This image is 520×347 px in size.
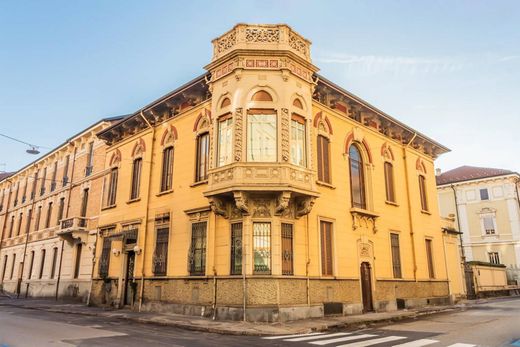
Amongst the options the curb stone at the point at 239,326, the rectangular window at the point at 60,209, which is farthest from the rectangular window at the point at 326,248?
the rectangular window at the point at 60,209

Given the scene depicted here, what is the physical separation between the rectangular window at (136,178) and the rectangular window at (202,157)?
556 centimetres

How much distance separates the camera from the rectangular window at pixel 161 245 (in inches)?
752

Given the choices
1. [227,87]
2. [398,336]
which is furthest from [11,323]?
[398,336]

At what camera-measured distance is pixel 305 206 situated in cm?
1594

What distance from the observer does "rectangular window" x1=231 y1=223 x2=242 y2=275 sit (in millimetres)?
15383

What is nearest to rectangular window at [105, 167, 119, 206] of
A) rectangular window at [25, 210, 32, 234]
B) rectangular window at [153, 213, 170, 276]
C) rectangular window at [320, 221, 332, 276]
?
rectangular window at [153, 213, 170, 276]

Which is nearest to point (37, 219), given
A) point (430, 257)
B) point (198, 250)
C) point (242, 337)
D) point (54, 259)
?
point (54, 259)

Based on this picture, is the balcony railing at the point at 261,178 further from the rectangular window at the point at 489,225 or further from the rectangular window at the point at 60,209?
the rectangular window at the point at 489,225

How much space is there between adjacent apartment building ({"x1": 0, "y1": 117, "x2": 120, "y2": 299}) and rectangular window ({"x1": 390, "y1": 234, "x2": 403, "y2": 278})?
1918cm

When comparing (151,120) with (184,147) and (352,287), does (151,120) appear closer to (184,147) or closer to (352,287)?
(184,147)

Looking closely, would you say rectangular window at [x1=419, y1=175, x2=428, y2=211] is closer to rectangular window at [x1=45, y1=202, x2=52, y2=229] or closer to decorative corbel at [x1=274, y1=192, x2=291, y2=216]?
decorative corbel at [x1=274, y1=192, x2=291, y2=216]

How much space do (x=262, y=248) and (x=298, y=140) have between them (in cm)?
Answer: 502

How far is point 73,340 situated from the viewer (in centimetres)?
1004

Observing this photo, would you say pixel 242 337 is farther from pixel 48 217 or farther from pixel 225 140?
pixel 48 217
